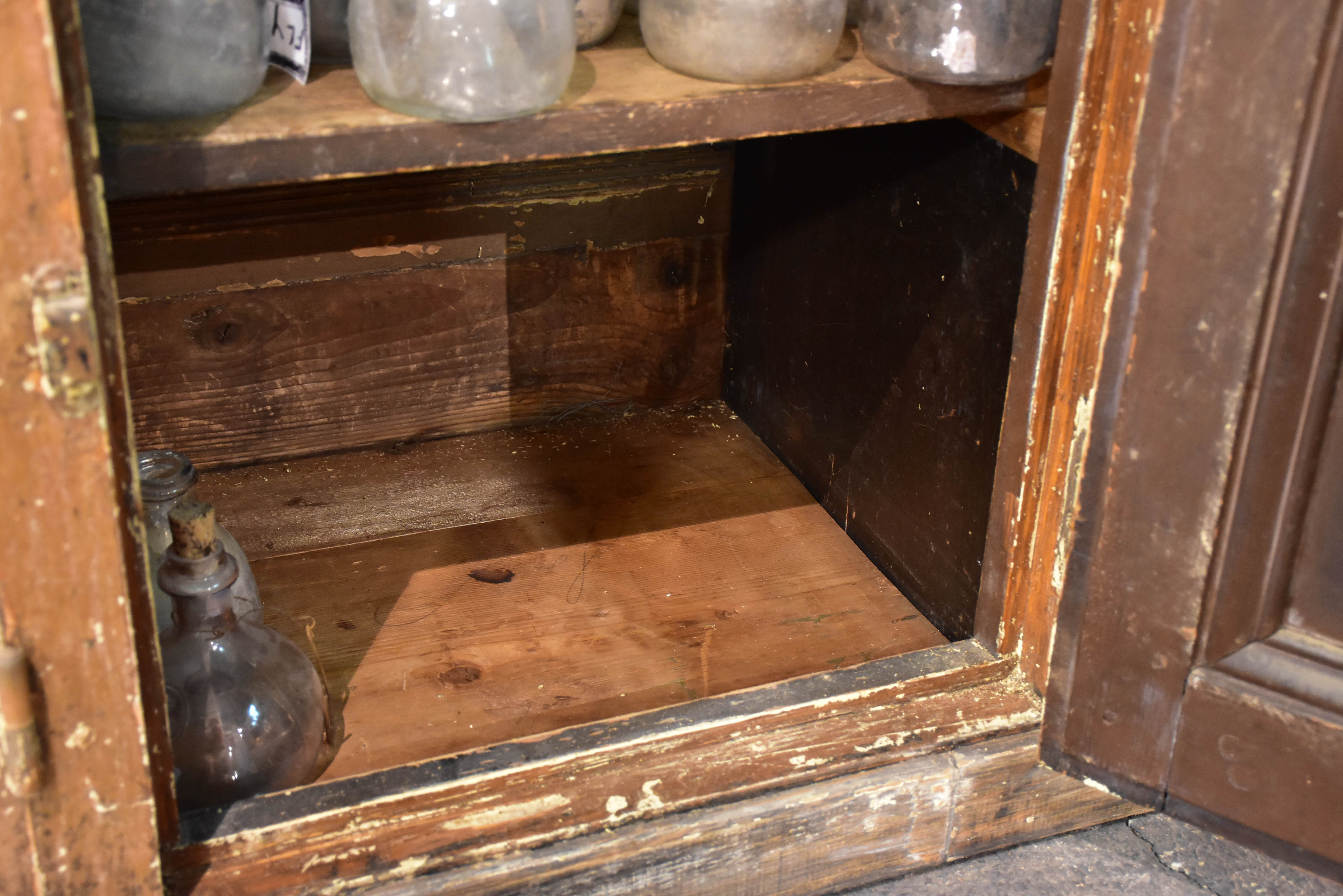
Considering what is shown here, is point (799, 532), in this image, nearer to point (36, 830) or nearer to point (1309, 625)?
point (1309, 625)

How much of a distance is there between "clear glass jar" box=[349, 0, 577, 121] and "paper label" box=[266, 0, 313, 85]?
0.04m

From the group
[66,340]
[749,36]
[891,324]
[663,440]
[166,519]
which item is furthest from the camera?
[663,440]

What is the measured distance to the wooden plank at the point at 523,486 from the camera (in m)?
1.44

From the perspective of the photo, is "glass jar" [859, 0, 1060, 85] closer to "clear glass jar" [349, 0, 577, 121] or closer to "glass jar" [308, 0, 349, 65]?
"clear glass jar" [349, 0, 577, 121]

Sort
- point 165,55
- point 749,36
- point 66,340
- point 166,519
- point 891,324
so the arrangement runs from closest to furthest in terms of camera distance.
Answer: point 66,340
point 165,55
point 749,36
point 166,519
point 891,324

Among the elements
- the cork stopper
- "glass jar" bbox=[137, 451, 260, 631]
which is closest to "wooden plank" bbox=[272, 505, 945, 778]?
"glass jar" bbox=[137, 451, 260, 631]

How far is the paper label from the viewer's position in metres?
0.87

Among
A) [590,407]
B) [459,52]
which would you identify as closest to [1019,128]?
[459,52]

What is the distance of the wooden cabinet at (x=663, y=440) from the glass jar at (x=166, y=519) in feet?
0.42

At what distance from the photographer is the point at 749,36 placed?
921 millimetres

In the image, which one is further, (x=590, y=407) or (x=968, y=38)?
(x=590, y=407)

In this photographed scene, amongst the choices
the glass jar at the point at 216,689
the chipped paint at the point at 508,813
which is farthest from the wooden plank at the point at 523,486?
the chipped paint at the point at 508,813

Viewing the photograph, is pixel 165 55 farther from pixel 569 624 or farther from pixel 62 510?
pixel 569 624

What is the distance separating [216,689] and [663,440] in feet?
2.43
